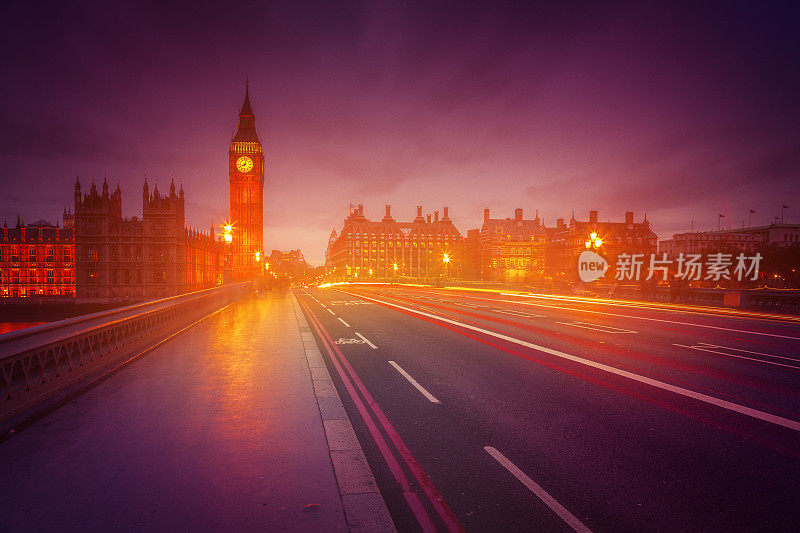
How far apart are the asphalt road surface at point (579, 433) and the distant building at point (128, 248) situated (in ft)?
268

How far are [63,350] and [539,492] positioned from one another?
835cm

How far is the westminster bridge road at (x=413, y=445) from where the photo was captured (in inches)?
136

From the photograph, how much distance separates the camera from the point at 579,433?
16.9 ft

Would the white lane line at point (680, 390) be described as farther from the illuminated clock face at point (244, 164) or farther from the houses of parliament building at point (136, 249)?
the illuminated clock face at point (244, 164)

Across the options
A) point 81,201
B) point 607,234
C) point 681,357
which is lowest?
point 681,357

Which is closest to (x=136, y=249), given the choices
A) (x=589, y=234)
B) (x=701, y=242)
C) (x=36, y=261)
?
(x=36, y=261)

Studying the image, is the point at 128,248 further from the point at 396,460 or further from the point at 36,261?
the point at 396,460

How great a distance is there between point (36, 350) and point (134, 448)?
123 inches

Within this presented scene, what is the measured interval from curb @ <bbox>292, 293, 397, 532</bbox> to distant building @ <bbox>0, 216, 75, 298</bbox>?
13334cm

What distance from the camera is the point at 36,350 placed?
6105 mm

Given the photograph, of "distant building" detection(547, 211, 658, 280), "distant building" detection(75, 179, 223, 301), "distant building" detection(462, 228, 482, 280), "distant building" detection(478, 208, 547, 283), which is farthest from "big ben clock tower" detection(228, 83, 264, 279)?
"distant building" detection(547, 211, 658, 280)

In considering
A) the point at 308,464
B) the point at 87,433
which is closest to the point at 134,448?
the point at 87,433

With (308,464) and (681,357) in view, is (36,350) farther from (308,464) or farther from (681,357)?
(681,357)
